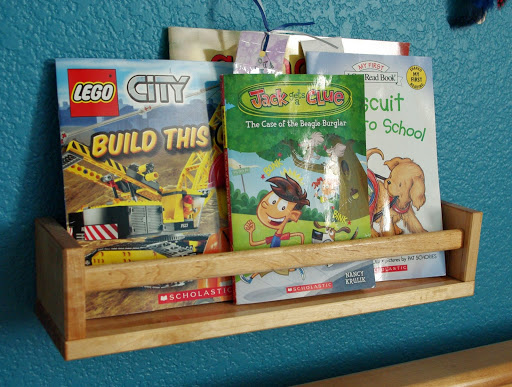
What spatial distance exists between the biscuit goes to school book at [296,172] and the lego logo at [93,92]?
0.15 m

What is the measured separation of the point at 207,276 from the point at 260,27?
404mm

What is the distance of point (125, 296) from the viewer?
70cm

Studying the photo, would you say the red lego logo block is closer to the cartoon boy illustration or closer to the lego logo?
the lego logo

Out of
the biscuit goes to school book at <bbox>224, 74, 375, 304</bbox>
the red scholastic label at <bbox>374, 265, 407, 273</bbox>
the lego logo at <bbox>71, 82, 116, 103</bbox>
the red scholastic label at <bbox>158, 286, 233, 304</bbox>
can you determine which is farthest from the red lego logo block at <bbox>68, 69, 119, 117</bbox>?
the red scholastic label at <bbox>374, 265, 407, 273</bbox>

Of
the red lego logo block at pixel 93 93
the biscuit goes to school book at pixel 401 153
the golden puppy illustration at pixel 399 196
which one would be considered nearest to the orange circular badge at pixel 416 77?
the biscuit goes to school book at pixel 401 153

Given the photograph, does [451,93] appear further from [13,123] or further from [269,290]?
[13,123]

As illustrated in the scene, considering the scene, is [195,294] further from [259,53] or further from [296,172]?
[259,53]

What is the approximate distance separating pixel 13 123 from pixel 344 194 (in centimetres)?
47

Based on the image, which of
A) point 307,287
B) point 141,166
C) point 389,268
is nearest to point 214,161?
point 141,166

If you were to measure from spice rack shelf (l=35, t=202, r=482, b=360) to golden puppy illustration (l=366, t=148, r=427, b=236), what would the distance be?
2.5 inches

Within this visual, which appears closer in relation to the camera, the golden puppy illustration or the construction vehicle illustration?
the construction vehicle illustration

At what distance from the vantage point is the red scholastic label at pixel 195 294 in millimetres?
720

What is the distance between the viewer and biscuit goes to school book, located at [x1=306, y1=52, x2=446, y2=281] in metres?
0.84

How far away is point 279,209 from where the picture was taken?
747mm
